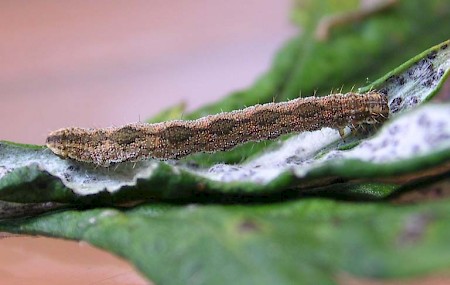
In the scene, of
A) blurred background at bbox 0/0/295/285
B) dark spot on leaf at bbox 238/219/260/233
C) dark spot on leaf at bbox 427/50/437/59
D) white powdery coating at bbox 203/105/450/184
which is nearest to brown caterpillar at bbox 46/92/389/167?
dark spot on leaf at bbox 427/50/437/59

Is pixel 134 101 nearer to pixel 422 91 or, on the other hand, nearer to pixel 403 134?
pixel 422 91

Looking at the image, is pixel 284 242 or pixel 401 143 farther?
pixel 401 143

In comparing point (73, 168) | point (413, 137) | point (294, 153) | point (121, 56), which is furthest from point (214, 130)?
point (121, 56)

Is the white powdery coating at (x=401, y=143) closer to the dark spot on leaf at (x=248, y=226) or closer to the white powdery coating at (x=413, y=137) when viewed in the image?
the white powdery coating at (x=413, y=137)

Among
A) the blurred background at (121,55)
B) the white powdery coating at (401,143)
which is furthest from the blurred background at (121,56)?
the white powdery coating at (401,143)

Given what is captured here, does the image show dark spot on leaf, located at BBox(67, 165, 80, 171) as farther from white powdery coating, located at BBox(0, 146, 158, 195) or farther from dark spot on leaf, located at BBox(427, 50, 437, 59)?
dark spot on leaf, located at BBox(427, 50, 437, 59)

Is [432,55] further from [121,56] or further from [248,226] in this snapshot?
[121,56]
